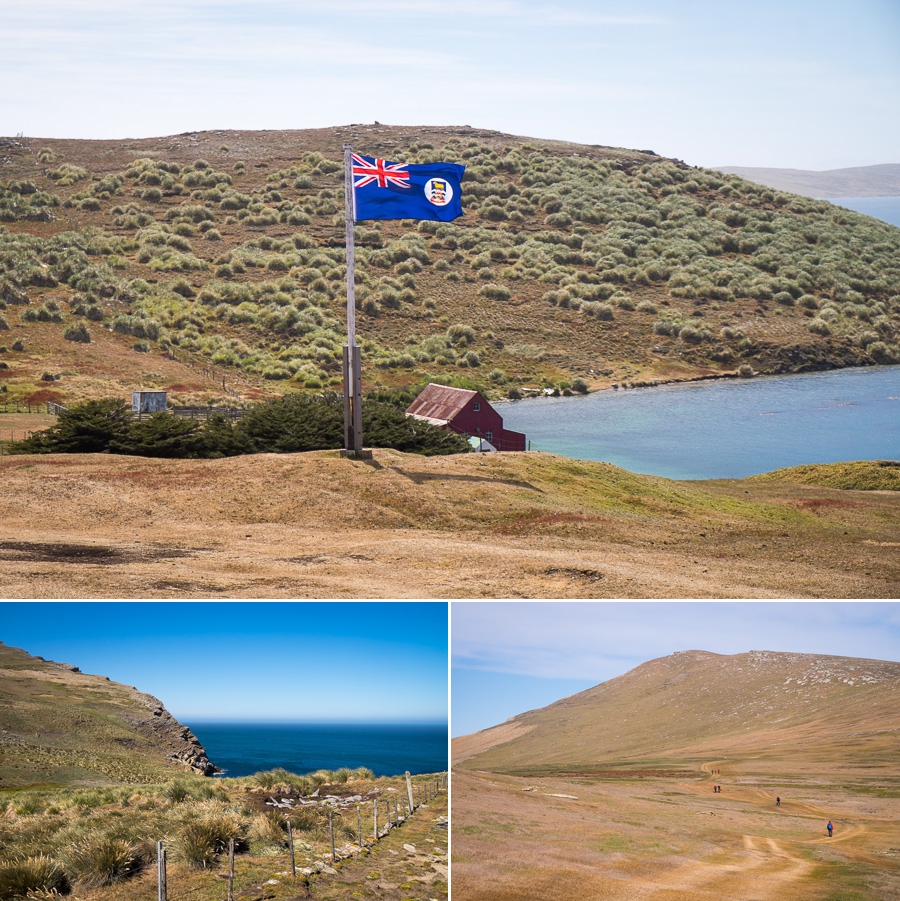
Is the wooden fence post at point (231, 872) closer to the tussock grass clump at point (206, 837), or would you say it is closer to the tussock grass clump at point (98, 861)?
the tussock grass clump at point (206, 837)

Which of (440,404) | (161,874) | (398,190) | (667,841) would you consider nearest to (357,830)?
(161,874)

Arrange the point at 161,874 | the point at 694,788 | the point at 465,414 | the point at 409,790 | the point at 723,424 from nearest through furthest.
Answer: the point at 161,874 → the point at 409,790 → the point at 694,788 → the point at 465,414 → the point at 723,424

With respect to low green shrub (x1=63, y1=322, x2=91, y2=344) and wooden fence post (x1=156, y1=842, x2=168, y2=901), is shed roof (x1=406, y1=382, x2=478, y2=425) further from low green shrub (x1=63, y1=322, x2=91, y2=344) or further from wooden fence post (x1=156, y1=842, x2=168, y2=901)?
low green shrub (x1=63, y1=322, x2=91, y2=344)

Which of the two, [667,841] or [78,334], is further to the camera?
[78,334]

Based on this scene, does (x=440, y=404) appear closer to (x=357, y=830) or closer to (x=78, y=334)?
(x=357, y=830)

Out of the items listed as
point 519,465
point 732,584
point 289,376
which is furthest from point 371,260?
point 732,584

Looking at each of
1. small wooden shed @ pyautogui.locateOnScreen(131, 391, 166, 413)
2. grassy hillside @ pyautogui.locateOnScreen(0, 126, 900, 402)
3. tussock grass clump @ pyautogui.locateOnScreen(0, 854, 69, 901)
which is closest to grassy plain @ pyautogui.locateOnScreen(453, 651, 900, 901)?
tussock grass clump @ pyautogui.locateOnScreen(0, 854, 69, 901)

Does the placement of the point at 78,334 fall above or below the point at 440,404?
above
